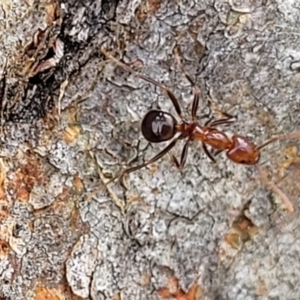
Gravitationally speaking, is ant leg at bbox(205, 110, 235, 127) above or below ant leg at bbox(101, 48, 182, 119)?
below

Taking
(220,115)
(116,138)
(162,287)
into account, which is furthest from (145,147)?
(162,287)

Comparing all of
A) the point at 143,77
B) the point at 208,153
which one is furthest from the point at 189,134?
the point at 143,77

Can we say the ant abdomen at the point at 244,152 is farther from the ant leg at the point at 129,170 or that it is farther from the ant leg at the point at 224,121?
the ant leg at the point at 129,170

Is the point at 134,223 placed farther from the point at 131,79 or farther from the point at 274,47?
the point at 274,47

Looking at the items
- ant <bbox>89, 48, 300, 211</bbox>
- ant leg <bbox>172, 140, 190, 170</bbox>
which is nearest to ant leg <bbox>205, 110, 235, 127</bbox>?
ant <bbox>89, 48, 300, 211</bbox>

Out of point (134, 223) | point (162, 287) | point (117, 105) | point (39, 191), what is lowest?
point (162, 287)

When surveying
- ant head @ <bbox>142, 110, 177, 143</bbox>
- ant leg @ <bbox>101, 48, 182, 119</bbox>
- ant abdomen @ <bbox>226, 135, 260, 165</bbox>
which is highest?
ant leg @ <bbox>101, 48, 182, 119</bbox>

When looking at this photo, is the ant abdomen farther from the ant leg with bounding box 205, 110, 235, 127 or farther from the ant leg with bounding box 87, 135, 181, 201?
the ant leg with bounding box 87, 135, 181, 201

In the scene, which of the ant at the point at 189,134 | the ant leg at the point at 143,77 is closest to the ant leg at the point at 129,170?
the ant at the point at 189,134

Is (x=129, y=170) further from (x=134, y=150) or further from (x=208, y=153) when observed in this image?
(x=208, y=153)
